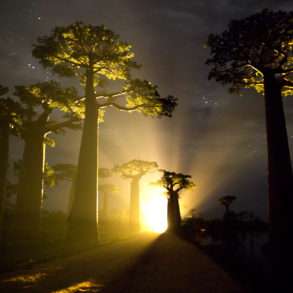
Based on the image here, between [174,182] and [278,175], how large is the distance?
16.8 metres

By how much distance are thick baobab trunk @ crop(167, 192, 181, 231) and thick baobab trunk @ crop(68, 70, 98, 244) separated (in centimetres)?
1385

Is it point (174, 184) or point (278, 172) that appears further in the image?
point (174, 184)

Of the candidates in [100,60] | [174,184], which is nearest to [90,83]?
[100,60]

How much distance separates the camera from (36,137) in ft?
56.7

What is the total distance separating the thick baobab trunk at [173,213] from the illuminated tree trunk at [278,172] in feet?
51.2

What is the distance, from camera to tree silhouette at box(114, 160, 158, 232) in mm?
32031

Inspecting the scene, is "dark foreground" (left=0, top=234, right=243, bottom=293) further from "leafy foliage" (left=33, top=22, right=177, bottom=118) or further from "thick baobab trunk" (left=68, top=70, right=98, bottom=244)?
"leafy foliage" (left=33, top=22, right=177, bottom=118)

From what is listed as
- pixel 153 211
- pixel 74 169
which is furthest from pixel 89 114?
pixel 153 211

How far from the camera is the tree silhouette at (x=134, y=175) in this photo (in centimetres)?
3203

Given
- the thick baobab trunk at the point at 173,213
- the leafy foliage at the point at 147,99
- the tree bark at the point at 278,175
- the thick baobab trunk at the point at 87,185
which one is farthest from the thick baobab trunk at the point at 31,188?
the thick baobab trunk at the point at 173,213

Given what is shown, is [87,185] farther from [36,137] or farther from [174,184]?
[174,184]

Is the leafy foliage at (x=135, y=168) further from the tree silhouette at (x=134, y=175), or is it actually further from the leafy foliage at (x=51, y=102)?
the leafy foliage at (x=51, y=102)

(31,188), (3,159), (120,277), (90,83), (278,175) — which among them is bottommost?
(120,277)

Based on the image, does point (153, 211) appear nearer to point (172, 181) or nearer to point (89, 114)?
point (172, 181)
